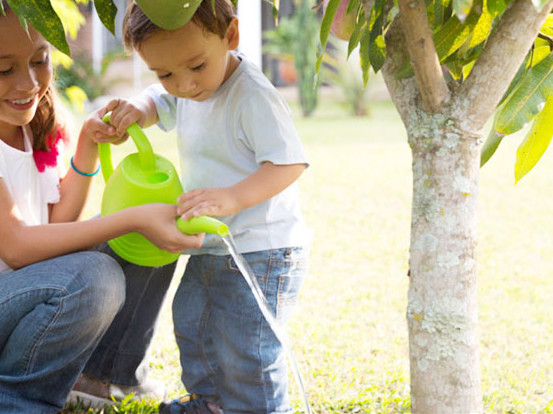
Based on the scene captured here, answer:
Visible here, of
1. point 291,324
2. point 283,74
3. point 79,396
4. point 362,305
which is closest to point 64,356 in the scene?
point 79,396

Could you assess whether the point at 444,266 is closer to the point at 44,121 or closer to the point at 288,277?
the point at 288,277

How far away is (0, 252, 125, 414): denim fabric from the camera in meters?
1.60

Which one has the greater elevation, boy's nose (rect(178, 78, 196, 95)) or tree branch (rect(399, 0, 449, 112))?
boy's nose (rect(178, 78, 196, 95))

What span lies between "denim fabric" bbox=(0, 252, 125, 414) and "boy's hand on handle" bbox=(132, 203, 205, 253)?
0.16 m

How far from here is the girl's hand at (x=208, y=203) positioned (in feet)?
5.15

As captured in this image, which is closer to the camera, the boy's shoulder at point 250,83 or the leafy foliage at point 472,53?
the leafy foliage at point 472,53

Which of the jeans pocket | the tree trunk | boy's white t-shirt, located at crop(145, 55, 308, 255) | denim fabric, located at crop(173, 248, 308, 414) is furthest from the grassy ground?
the tree trunk

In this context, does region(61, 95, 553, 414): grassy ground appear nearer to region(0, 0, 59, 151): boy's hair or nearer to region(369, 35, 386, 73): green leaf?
region(0, 0, 59, 151): boy's hair

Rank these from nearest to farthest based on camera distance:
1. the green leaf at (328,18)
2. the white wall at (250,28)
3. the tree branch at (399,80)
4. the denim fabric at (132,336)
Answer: the green leaf at (328,18), the tree branch at (399,80), the denim fabric at (132,336), the white wall at (250,28)

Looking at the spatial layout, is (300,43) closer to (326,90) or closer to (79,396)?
(326,90)

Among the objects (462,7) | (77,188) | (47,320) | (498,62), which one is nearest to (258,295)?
(47,320)

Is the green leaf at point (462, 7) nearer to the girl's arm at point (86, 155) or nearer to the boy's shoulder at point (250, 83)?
the boy's shoulder at point (250, 83)

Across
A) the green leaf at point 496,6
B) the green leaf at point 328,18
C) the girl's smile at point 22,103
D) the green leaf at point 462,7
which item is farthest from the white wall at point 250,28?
the green leaf at point 462,7

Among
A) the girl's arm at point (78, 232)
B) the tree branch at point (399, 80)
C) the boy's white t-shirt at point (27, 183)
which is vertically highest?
the tree branch at point (399, 80)
